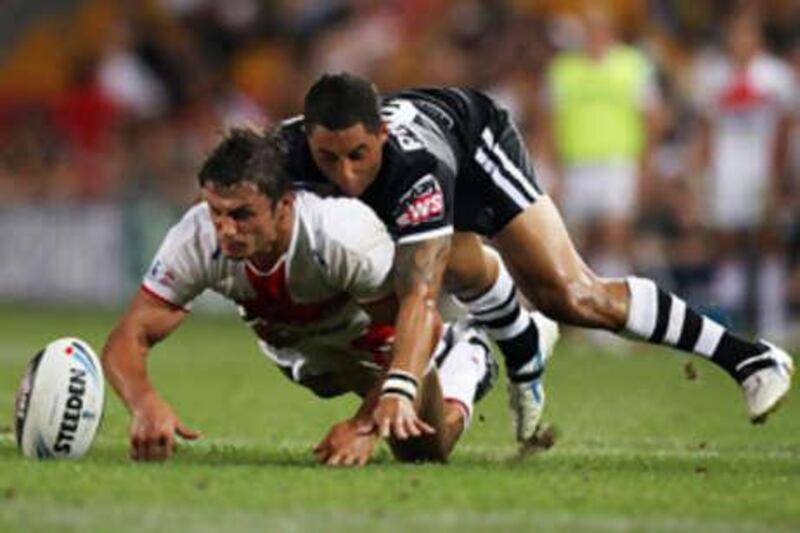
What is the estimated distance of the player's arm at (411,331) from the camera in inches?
297

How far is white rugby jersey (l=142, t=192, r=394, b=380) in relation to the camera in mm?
7918

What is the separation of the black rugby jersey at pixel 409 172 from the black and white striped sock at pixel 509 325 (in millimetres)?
804

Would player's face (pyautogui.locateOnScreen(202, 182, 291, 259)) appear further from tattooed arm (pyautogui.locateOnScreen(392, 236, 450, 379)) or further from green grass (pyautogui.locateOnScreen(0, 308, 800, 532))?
green grass (pyautogui.locateOnScreen(0, 308, 800, 532))

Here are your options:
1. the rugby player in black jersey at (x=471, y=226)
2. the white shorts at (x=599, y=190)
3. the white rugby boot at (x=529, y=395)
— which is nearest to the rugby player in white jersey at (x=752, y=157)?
the white shorts at (x=599, y=190)

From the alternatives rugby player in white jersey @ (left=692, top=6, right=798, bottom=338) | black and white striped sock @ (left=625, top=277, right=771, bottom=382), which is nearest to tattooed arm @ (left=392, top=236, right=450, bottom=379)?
black and white striped sock @ (left=625, top=277, right=771, bottom=382)

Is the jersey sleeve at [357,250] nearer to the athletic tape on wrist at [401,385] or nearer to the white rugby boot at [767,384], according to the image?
the athletic tape on wrist at [401,385]

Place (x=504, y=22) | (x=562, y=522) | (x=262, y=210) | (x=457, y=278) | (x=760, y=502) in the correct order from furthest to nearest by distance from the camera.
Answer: (x=504, y=22) < (x=457, y=278) < (x=262, y=210) < (x=760, y=502) < (x=562, y=522)

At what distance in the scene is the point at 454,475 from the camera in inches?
306

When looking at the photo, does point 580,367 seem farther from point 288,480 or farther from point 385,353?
point 288,480

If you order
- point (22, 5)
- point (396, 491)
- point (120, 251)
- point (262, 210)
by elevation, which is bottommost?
point (120, 251)

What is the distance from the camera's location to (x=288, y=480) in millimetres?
7477

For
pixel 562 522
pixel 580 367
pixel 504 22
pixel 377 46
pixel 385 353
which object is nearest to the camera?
pixel 562 522

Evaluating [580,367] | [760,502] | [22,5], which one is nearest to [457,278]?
[760,502]

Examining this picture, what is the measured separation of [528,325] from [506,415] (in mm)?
1508
